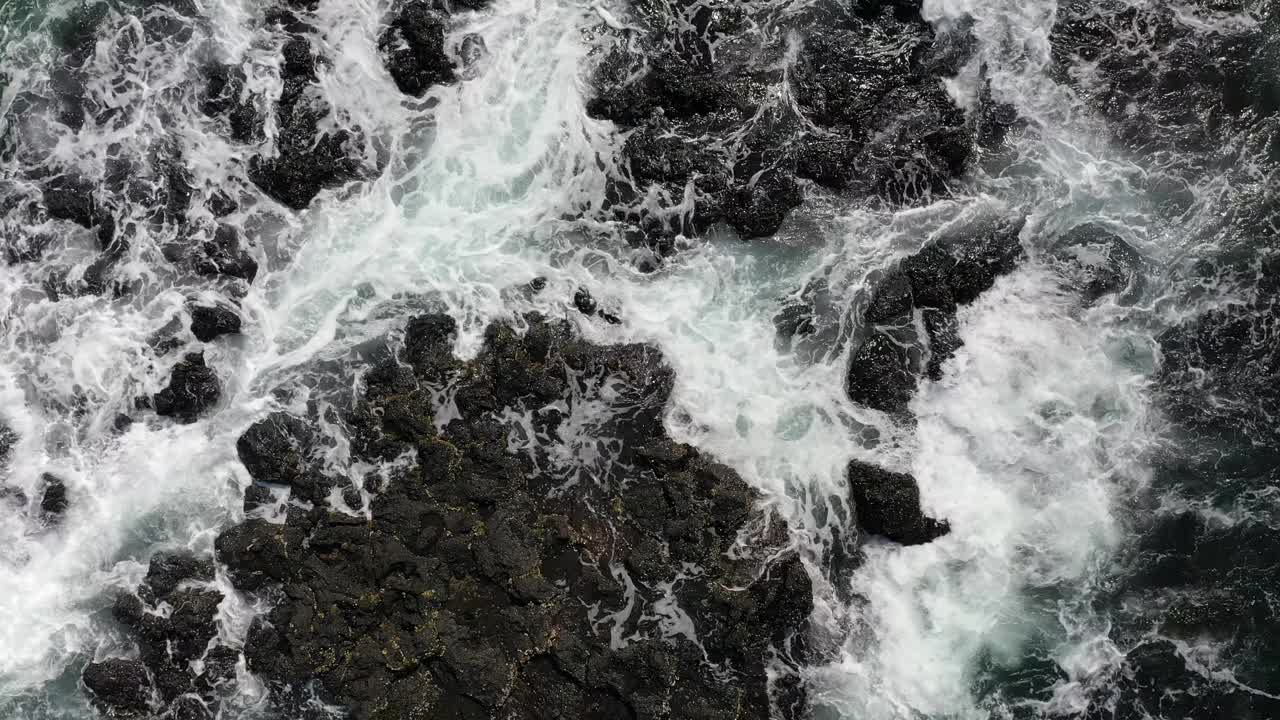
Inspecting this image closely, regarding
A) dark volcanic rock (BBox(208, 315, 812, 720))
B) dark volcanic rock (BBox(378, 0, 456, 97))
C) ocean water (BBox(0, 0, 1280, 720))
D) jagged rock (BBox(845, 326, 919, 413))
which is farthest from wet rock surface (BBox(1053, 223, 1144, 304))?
dark volcanic rock (BBox(378, 0, 456, 97))

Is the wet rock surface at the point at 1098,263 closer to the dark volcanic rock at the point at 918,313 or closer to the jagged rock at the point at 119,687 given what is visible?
the dark volcanic rock at the point at 918,313

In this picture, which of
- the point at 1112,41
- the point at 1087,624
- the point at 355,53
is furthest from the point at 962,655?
the point at 355,53

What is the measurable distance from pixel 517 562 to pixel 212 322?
9.05m

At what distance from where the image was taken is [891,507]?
1780 centimetres

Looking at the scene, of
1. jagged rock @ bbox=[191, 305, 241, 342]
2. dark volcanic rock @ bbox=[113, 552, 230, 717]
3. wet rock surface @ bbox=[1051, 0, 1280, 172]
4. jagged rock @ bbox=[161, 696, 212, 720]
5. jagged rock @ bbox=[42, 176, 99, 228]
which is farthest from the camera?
wet rock surface @ bbox=[1051, 0, 1280, 172]

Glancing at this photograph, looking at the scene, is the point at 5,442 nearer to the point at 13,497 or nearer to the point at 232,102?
the point at 13,497

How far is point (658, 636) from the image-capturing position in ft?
59.6

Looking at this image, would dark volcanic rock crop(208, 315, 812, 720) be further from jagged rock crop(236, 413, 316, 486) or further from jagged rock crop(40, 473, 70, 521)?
jagged rock crop(40, 473, 70, 521)

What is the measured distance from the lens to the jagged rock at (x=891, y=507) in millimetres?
17812

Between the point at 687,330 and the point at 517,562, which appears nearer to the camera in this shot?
the point at 517,562

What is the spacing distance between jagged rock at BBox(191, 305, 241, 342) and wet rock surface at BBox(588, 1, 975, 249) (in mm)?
9387

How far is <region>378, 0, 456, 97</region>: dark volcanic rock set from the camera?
739 inches

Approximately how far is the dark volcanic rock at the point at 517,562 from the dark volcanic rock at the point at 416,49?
5.84 metres

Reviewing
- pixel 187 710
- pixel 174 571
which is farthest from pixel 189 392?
pixel 187 710
